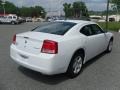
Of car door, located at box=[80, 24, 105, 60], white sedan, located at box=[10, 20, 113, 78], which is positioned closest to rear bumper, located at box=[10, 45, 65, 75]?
white sedan, located at box=[10, 20, 113, 78]

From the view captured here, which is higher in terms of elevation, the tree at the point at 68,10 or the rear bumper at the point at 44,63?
the tree at the point at 68,10

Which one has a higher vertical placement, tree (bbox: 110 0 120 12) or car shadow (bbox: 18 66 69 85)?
tree (bbox: 110 0 120 12)

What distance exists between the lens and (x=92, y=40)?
6535 mm

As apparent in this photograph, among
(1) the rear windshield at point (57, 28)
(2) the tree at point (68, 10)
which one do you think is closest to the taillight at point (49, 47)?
(1) the rear windshield at point (57, 28)

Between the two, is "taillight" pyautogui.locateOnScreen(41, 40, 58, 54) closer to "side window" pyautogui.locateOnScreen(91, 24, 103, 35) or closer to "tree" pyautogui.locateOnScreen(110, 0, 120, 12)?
"side window" pyautogui.locateOnScreen(91, 24, 103, 35)

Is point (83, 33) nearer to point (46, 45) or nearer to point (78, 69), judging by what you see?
point (78, 69)

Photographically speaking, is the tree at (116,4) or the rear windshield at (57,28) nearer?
the rear windshield at (57,28)

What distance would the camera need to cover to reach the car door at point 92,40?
629 centimetres

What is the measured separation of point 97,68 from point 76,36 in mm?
1496

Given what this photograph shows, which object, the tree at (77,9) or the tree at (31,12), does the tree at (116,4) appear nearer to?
the tree at (77,9)

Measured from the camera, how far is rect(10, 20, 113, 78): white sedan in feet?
16.2

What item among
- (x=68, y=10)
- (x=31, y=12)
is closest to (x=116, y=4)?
(x=68, y=10)

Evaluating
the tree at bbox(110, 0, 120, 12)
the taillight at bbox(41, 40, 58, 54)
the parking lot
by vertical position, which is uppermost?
the tree at bbox(110, 0, 120, 12)

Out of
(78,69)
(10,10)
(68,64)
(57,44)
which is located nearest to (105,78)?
(78,69)
